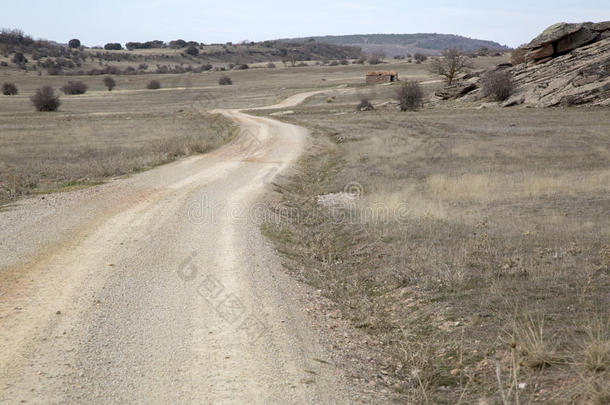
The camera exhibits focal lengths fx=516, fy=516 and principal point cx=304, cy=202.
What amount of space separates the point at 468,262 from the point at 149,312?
216 inches

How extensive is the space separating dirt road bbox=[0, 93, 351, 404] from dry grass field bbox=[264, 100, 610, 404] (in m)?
1.08

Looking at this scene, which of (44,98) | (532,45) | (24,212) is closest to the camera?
(24,212)

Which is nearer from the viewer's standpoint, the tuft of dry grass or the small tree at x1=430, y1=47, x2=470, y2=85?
the tuft of dry grass

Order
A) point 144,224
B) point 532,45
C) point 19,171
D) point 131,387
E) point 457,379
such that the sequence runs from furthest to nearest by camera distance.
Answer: point 532,45 → point 19,171 → point 144,224 → point 457,379 → point 131,387

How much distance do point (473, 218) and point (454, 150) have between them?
12863 millimetres

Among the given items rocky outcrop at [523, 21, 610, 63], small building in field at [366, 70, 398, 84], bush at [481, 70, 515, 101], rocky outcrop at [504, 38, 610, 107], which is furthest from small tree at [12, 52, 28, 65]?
rocky outcrop at [523, 21, 610, 63]

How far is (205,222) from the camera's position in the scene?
12.3 metres

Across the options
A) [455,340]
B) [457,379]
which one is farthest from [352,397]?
[455,340]

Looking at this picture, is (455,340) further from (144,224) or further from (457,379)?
(144,224)

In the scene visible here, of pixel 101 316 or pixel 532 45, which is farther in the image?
pixel 532 45

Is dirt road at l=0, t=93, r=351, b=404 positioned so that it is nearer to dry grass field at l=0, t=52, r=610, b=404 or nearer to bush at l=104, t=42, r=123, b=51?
dry grass field at l=0, t=52, r=610, b=404

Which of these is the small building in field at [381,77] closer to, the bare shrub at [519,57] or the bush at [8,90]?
the bare shrub at [519,57]

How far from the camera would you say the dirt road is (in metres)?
5.37

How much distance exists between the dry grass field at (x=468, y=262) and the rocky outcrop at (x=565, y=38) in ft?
100
